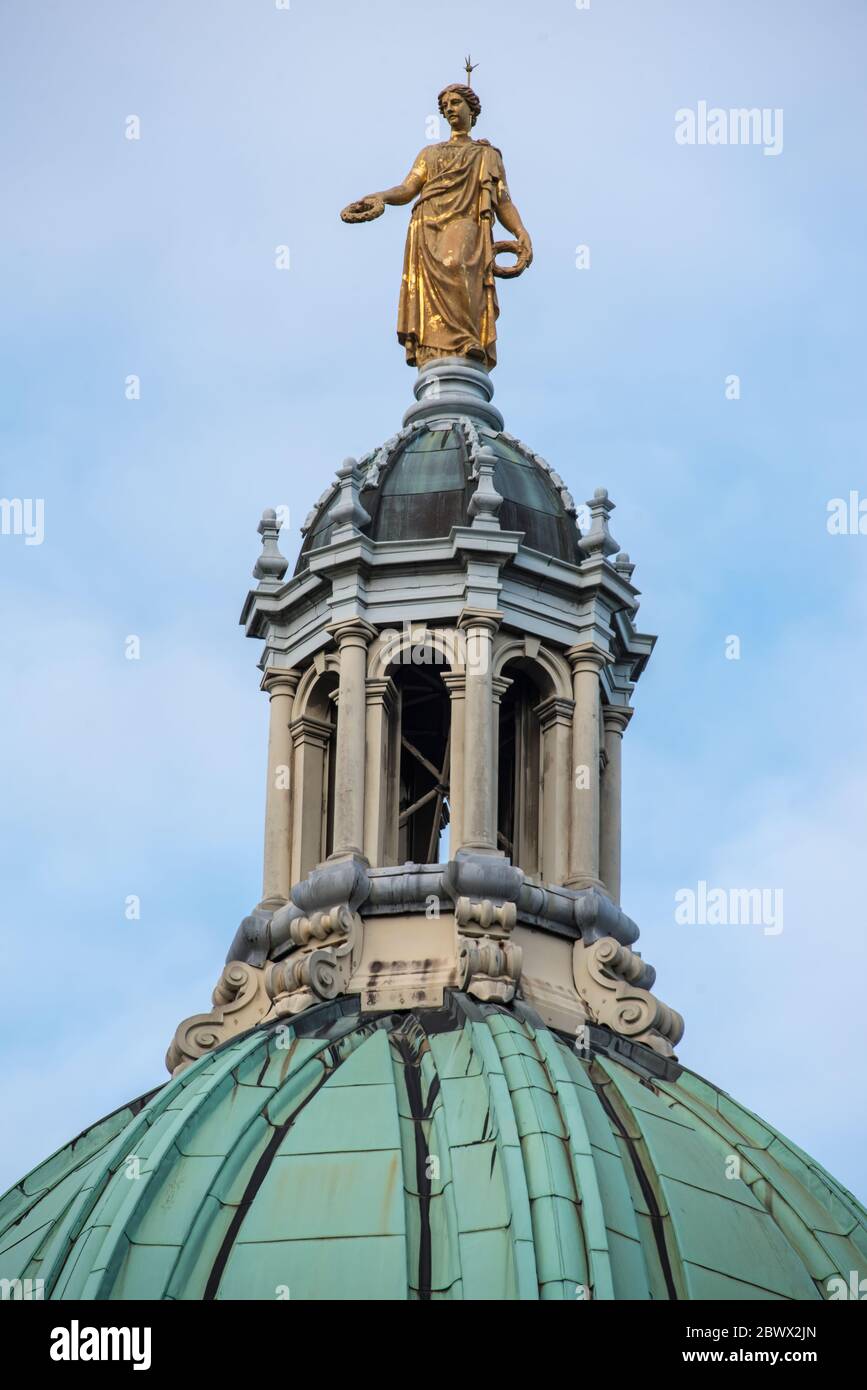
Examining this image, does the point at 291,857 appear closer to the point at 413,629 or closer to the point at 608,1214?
the point at 413,629

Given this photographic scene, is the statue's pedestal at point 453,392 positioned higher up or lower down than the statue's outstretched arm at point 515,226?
lower down

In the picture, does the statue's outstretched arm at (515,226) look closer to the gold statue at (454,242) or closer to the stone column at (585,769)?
the gold statue at (454,242)

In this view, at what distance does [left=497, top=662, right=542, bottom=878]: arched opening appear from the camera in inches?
2506

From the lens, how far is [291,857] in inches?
2515

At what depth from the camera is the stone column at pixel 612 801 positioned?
64062 millimetres

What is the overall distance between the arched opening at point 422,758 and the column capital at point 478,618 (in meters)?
1.10

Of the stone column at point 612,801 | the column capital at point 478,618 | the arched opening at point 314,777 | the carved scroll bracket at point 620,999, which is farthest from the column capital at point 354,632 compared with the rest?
the carved scroll bracket at point 620,999

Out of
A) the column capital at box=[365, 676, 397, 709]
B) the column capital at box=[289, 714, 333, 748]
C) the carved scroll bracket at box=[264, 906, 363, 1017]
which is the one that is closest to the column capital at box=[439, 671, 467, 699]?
the column capital at box=[365, 676, 397, 709]

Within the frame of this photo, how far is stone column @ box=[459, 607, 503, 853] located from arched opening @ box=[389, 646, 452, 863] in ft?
3.89

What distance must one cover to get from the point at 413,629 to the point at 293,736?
2834mm

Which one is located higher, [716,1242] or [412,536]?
[412,536]

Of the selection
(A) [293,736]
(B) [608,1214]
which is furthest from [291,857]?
(B) [608,1214]
